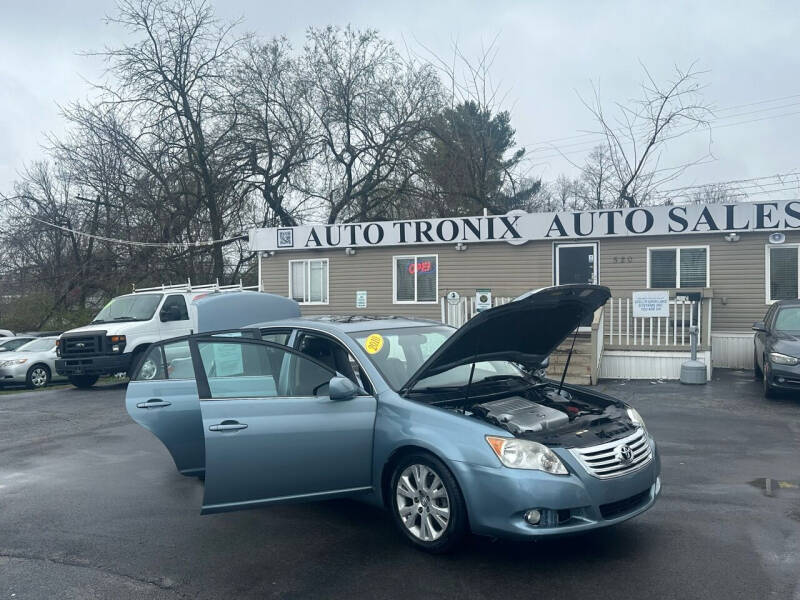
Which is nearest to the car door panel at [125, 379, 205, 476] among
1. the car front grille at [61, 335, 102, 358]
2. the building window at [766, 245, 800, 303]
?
the car front grille at [61, 335, 102, 358]

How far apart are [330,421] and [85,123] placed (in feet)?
87.9

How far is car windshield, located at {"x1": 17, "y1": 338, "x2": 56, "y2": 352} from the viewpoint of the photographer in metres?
19.6

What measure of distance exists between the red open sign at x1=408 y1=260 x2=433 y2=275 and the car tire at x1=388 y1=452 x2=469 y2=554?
12754mm

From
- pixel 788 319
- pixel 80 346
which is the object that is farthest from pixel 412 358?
pixel 80 346

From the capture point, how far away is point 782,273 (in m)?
15.0

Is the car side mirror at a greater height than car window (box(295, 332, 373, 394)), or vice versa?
car window (box(295, 332, 373, 394))

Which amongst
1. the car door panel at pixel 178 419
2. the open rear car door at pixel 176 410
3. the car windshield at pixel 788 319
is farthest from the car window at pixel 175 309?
the car windshield at pixel 788 319

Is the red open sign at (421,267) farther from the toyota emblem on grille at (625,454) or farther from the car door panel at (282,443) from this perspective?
the toyota emblem on grille at (625,454)

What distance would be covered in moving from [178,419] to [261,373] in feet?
4.08

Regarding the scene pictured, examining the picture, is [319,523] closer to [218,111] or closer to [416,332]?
[416,332]

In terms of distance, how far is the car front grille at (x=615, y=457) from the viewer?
15.2ft

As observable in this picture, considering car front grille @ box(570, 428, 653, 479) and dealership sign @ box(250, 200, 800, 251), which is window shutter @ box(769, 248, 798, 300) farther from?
car front grille @ box(570, 428, 653, 479)

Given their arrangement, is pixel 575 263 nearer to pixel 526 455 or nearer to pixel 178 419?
pixel 178 419

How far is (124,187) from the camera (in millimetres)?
28531
